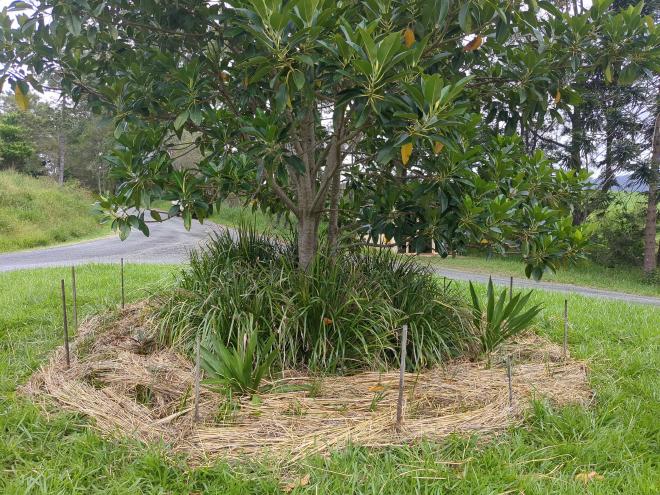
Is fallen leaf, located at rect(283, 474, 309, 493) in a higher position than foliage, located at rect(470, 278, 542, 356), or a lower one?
lower

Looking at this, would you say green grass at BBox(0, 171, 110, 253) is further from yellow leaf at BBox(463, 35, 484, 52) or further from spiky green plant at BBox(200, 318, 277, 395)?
yellow leaf at BBox(463, 35, 484, 52)

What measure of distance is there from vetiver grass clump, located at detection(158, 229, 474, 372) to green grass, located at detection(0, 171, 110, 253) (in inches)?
501

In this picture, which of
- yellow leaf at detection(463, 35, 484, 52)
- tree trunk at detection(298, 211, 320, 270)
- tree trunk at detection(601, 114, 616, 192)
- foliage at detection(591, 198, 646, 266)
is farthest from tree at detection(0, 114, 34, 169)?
yellow leaf at detection(463, 35, 484, 52)

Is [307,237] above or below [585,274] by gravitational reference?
above

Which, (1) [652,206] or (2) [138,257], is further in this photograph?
(1) [652,206]

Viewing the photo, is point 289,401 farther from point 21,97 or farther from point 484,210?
point 21,97

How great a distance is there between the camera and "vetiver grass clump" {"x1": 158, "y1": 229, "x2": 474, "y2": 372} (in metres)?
3.27

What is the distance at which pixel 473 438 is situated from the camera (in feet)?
7.99

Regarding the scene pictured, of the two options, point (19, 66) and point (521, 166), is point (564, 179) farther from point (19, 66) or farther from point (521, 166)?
point (19, 66)

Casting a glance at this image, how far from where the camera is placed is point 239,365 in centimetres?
284

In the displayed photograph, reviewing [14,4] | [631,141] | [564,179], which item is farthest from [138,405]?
[631,141]

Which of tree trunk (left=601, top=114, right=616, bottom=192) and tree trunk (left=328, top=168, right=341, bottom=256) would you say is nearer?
tree trunk (left=328, top=168, right=341, bottom=256)

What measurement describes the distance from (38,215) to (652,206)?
62.2ft

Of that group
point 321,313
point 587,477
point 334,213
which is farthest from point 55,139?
point 587,477
